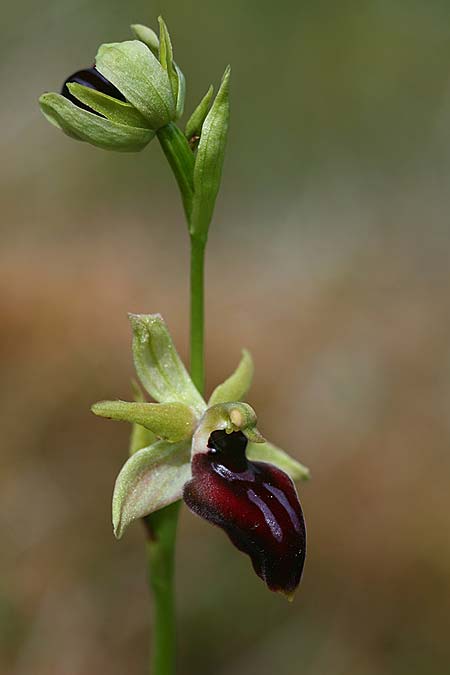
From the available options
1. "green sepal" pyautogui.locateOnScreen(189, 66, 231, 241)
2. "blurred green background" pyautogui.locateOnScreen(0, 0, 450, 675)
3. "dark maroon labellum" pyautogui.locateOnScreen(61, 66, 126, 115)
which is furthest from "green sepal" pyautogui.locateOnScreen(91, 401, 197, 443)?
"blurred green background" pyautogui.locateOnScreen(0, 0, 450, 675)

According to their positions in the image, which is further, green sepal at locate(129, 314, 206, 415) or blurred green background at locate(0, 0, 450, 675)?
blurred green background at locate(0, 0, 450, 675)

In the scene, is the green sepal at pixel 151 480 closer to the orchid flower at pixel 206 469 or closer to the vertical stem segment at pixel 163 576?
the orchid flower at pixel 206 469

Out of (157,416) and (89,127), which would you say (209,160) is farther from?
(157,416)

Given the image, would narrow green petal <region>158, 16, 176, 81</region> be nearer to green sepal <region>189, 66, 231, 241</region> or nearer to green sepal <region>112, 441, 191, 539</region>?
green sepal <region>189, 66, 231, 241</region>

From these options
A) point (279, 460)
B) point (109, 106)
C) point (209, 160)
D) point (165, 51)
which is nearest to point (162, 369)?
point (279, 460)

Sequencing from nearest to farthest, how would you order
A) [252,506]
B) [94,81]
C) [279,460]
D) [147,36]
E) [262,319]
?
1. [252,506]
2. [94,81]
3. [147,36]
4. [279,460]
5. [262,319]
